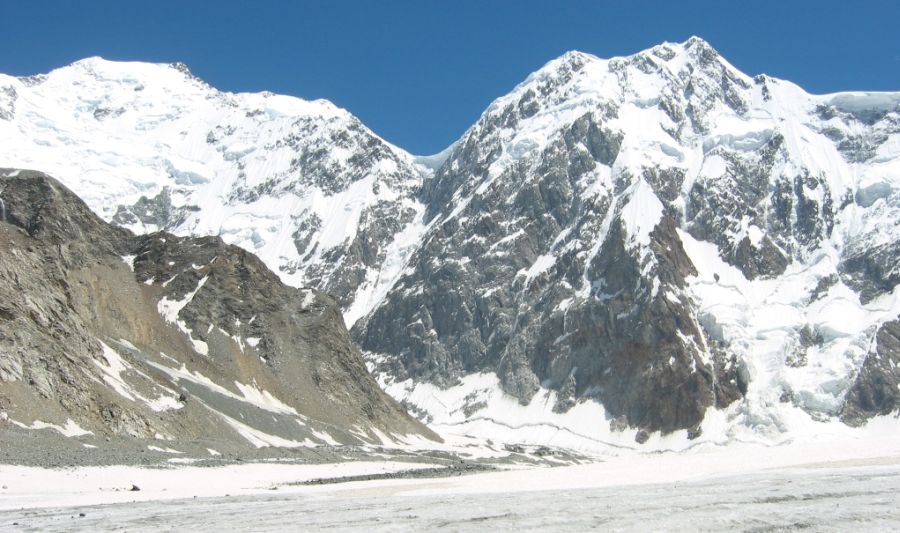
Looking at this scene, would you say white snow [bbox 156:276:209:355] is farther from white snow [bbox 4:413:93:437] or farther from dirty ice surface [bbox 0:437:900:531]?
dirty ice surface [bbox 0:437:900:531]

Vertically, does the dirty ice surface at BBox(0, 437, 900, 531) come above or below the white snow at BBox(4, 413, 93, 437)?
below

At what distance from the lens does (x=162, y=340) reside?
121m

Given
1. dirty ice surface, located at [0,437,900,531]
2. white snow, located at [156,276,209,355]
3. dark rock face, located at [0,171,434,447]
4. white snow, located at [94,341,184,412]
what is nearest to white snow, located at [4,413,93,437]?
dark rock face, located at [0,171,434,447]

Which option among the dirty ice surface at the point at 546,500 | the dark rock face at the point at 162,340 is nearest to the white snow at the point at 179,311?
the dark rock face at the point at 162,340

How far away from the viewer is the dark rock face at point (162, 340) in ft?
262

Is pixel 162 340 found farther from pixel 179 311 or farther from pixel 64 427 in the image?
pixel 64 427

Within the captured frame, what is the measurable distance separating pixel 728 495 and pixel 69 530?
78.1ft

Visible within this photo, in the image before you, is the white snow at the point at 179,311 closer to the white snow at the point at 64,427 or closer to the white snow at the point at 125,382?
the white snow at the point at 125,382

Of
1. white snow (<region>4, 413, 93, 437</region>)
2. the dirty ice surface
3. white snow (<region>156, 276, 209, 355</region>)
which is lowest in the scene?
the dirty ice surface

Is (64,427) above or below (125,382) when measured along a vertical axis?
below

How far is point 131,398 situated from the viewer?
297ft

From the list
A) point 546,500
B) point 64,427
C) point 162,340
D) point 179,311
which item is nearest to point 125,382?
point 64,427

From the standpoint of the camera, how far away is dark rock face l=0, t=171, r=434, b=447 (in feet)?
262

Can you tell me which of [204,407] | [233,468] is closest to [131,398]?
[204,407]
